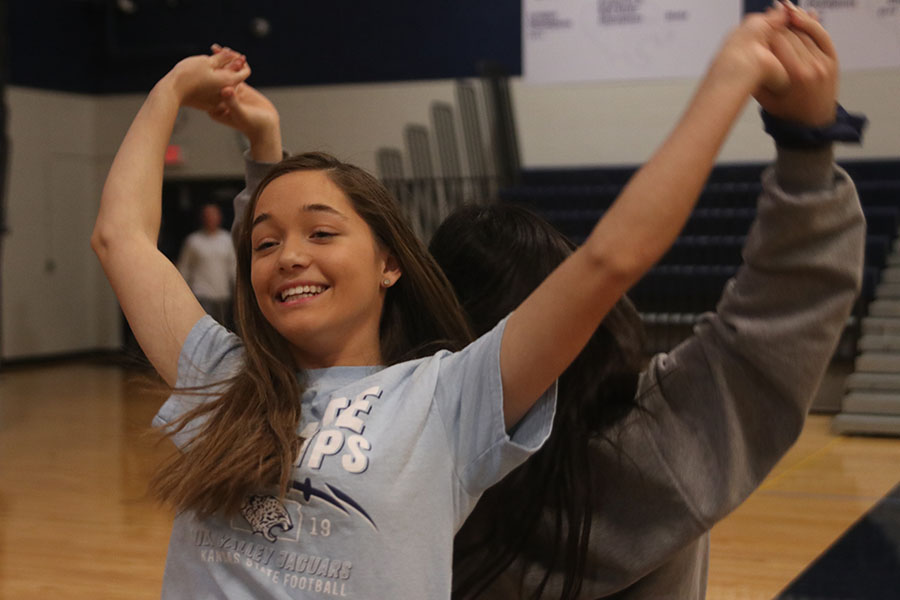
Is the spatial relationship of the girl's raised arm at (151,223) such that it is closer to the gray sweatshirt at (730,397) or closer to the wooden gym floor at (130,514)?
the wooden gym floor at (130,514)

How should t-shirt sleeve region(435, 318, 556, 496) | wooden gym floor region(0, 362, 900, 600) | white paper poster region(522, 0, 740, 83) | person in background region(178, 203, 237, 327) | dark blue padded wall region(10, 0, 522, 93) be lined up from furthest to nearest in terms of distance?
dark blue padded wall region(10, 0, 522, 93)
person in background region(178, 203, 237, 327)
white paper poster region(522, 0, 740, 83)
wooden gym floor region(0, 362, 900, 600)
t-shirt sleeve region(435, 318, 556, 496)

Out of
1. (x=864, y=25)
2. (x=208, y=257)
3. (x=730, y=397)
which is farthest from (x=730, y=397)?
(x=208, y=257)

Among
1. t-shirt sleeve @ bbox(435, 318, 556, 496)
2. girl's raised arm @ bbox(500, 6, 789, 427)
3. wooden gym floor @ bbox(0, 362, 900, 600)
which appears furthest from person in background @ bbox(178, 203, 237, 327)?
girl's raised arm @ bbox(500, 6, 789, 427)

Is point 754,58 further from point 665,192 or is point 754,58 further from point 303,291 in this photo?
point 303,291

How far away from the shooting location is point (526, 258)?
113cm

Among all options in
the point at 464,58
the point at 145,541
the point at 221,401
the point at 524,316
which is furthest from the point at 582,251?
the point at 464,58

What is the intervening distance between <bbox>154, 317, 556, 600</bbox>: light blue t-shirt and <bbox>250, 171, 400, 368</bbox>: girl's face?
10 centimetres

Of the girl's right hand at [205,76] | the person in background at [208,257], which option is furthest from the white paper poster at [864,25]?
the person in background at [208,257]

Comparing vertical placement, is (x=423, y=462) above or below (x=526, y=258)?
below

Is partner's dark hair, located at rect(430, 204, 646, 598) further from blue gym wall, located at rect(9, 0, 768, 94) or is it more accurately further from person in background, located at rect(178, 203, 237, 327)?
blue gym wall, located at rect(9, 0, 768, 94)

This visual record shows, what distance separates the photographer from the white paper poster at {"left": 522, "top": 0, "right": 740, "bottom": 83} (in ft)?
18.5

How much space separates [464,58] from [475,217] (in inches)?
348

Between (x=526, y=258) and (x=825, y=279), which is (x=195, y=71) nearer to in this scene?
(x=526, y=258)

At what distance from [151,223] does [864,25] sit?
1962 mm
